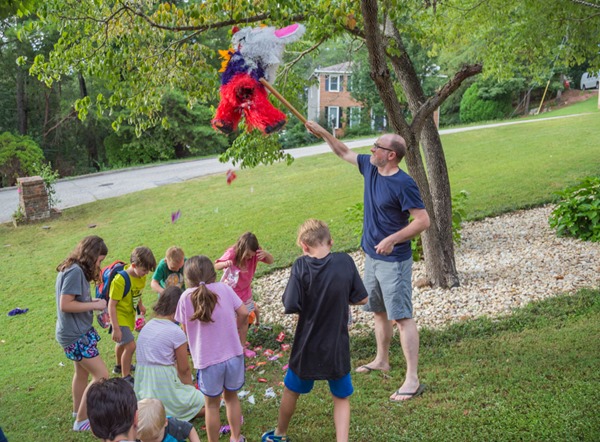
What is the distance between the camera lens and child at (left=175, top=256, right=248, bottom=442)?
11.7ft

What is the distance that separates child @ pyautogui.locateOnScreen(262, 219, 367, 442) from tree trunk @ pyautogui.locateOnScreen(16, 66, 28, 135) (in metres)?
27.5

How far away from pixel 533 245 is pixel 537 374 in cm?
394

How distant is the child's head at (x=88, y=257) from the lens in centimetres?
408

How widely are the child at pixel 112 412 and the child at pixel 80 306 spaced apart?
1.64 m

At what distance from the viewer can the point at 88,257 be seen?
4.09 m

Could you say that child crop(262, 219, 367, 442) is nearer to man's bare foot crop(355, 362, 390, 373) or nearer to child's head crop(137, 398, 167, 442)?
child's head crop(137, 398, 167, 442)

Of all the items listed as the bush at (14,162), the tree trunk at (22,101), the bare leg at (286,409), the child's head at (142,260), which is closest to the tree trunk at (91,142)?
A: the tree trunk at (22,101)

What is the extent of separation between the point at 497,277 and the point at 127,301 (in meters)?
4.06

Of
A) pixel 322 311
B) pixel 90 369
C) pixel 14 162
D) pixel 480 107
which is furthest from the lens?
pixel 480 107

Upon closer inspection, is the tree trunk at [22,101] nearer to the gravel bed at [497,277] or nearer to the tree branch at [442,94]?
the gravel bed at [497,277]

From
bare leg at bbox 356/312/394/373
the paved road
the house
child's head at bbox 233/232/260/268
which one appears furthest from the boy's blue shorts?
the house

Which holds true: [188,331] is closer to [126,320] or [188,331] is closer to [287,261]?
[126,320]

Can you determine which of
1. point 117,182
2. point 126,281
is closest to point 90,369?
point 126,281

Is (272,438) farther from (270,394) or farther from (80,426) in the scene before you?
(80,426)
